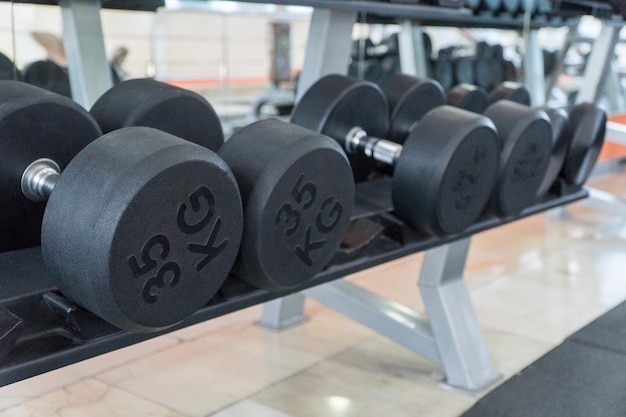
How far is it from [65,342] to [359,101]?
720mm

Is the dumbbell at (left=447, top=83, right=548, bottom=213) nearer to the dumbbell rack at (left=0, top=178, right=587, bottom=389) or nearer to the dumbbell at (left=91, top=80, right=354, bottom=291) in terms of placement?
the dumbbell rack at (left=0, top=178, right=587, bottom=389)

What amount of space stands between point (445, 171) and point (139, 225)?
1.80ft

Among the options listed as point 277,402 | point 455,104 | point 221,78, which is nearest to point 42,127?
point 277,402

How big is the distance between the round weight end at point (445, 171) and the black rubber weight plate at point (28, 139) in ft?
1.61

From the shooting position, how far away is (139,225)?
75 centimetres

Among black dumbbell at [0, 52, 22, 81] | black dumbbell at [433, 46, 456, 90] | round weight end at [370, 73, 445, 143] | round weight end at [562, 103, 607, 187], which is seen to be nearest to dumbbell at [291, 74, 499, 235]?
round weight end at [370, 73, 445, 143]

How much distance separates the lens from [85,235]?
2.46 feet

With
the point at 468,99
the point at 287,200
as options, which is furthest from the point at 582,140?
the point at 287,200

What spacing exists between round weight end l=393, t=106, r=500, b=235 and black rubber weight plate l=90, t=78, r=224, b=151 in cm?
32

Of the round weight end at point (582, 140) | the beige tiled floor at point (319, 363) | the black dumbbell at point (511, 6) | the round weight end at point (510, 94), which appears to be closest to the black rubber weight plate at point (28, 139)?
the beige tiled floor at point (319, 363)

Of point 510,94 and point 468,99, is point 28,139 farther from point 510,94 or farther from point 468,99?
point 510,94

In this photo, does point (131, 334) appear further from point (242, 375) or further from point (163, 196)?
point (242, 375)

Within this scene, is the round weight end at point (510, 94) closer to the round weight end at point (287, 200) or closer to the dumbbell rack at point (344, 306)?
the dumbbell rack at point (344, 306)

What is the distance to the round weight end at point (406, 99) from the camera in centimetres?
148
